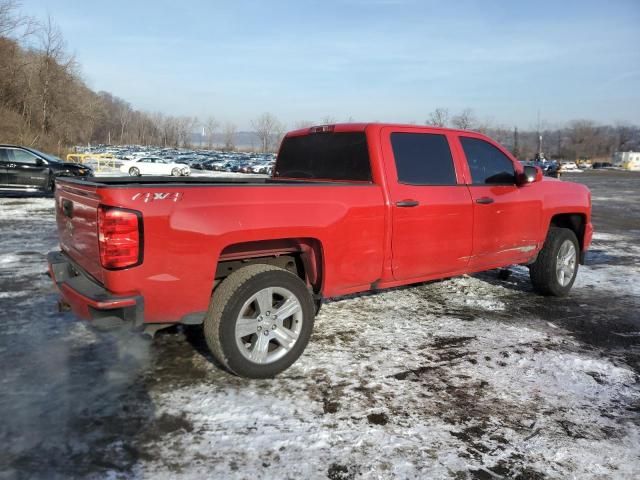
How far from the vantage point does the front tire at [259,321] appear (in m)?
3.41

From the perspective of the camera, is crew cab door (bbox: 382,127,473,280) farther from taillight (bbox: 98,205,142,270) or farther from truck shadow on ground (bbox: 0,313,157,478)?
truck shadow on ground (bbox: 0,313,157,478)

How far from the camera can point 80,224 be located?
3.41 meters

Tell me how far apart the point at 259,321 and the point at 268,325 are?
8cm

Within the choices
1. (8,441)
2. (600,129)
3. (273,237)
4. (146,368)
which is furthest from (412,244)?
(600,129)

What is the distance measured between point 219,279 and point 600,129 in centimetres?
19585

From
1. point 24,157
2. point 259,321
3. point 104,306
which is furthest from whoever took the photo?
point 24,157

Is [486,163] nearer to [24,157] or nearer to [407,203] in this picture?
[407,203]

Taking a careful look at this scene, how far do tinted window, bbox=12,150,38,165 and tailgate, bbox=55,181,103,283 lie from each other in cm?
1382

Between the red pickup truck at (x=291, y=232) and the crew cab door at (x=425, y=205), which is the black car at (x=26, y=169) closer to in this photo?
the red pickup truck at (x=291, y=232)

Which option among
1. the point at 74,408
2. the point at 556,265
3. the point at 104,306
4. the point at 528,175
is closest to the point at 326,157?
the point at 528,175

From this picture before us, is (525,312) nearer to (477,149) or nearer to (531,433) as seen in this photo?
(477,149)

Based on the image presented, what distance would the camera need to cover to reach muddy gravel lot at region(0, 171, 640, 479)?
2.66 metres

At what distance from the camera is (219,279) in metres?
3.74

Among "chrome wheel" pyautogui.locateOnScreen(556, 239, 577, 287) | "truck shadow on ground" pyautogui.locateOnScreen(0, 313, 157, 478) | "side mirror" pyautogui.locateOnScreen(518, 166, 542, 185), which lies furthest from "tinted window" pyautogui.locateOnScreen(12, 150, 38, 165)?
"chrome wheel" pyautogui.locateOnScreen(556, 239, 577, 287)
